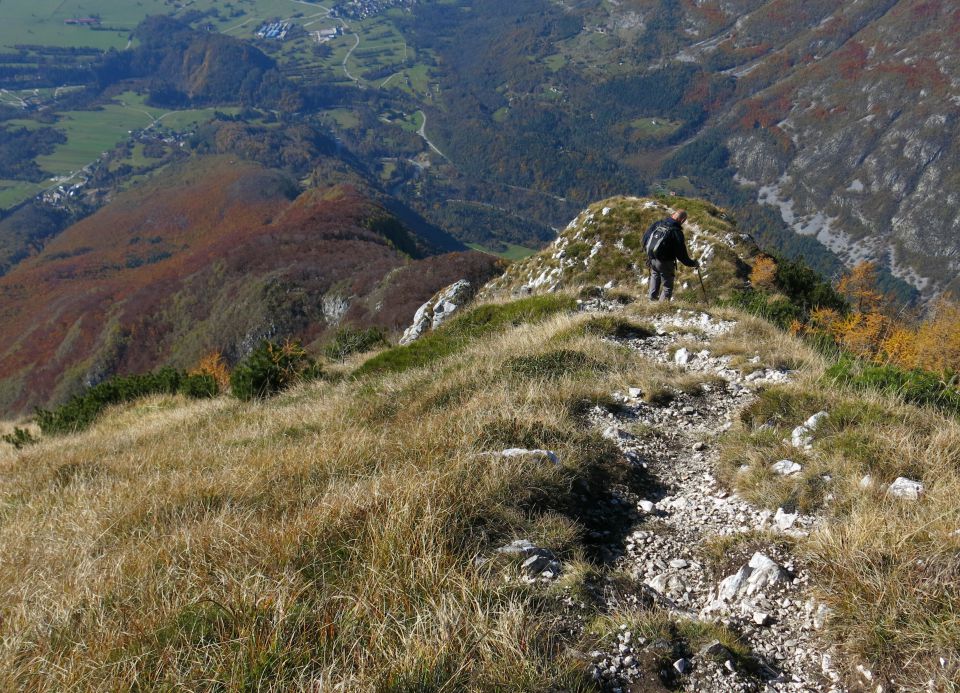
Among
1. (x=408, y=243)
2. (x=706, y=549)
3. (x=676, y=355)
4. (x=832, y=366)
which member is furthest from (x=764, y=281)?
(x=408, y=243)

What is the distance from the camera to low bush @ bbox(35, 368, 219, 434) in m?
15.7

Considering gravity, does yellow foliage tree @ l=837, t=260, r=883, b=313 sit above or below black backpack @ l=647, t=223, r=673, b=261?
below

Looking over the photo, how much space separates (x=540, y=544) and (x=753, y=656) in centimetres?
166

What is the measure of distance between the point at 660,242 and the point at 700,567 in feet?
35.4

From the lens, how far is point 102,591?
3.75 meters

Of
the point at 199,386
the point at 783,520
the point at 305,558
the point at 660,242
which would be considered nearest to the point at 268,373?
the point at 199,386

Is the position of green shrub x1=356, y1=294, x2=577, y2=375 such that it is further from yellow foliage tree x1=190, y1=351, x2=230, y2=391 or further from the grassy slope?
yellow foliage tree x1=190, y1=351, x2=230, y2=391

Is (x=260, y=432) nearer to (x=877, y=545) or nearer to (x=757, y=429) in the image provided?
(x=757, y=429)

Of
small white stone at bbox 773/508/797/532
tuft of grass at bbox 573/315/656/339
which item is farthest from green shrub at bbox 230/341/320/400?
small white stone at bbox 773/508/797/532

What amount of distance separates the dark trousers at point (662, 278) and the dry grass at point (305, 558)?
8.58 metres

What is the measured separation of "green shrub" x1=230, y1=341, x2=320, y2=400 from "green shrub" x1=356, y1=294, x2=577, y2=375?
5.66ft

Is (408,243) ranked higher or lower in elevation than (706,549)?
lower

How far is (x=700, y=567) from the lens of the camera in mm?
4637

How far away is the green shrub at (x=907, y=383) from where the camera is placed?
7023 millimetres
